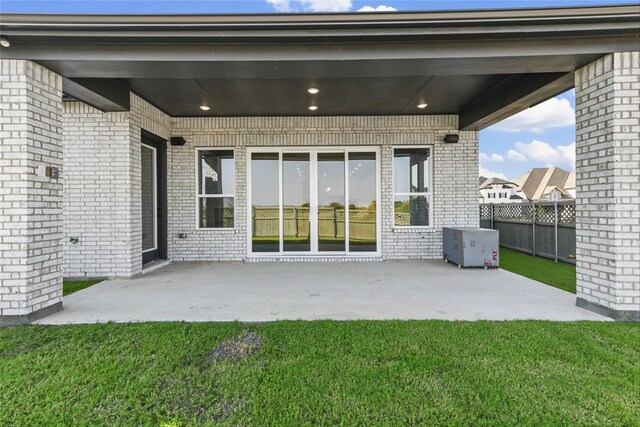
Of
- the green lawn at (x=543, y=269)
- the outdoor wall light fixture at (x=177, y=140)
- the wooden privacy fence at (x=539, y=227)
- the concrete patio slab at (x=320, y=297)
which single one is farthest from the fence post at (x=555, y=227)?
the outdoor wall light fixture at (x=177, y=140)

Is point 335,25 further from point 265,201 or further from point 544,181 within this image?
point 544,181

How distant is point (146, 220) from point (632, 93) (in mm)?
7842

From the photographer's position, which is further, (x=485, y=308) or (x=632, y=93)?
(x=485, y=308)

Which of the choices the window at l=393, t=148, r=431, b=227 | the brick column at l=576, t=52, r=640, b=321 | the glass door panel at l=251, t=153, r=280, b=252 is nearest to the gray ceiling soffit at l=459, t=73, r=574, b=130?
the brick column at l=576, t=52, r=640, b=321

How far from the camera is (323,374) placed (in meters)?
2.27

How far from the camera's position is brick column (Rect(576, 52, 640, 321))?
3.32 meters

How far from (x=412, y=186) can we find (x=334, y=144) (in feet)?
6.76

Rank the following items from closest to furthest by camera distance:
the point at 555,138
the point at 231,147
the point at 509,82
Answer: the point at 509,82
the point at 231,147
the point at 555,138

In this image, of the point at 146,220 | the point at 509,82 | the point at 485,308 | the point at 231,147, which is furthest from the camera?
the point at 231,147

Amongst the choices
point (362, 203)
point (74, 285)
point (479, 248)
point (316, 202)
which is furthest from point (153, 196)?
point (479, 248)

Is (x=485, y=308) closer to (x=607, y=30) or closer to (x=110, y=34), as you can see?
(x=607, y=30)

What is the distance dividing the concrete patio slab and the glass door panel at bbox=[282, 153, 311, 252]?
1.22 meters

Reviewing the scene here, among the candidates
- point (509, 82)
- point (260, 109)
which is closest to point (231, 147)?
point (260, 109)

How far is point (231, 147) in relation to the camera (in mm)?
7148
